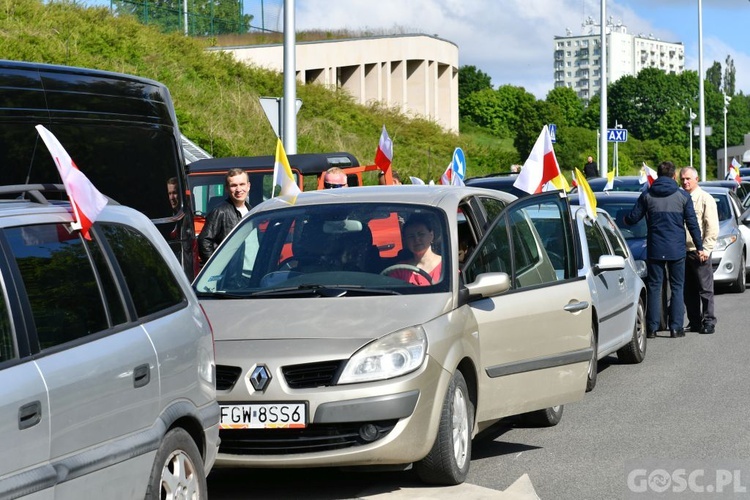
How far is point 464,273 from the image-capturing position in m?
7.88

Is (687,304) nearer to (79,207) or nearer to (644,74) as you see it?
(79,207)

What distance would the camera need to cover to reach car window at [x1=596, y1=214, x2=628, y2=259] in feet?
42.6

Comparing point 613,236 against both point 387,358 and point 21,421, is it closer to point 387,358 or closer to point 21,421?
point 387,358

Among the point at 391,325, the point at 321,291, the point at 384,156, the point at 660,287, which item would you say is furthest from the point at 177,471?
the point at 384,156

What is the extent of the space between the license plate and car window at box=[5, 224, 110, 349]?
65.6 inches

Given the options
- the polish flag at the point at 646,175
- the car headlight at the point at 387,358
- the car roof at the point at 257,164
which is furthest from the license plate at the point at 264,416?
the polish flag at the point at 646,175

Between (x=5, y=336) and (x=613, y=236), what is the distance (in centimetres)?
936

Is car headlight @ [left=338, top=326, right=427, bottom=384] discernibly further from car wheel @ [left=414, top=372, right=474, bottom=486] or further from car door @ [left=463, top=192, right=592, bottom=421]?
car door @ [left=463, top=192, right=592, bottom=421]

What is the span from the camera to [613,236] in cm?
1321

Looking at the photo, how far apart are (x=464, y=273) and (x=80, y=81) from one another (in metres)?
4.29

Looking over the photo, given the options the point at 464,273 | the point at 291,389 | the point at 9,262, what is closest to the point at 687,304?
the point at 464,273

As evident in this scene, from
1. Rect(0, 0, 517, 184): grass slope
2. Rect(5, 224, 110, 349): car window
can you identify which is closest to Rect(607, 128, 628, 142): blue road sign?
Rect(0, 0, 517, 184): grass slope

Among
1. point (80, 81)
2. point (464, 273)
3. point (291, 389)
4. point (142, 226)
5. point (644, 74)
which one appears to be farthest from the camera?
point (644, 74)

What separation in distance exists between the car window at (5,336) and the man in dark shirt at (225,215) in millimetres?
6777
